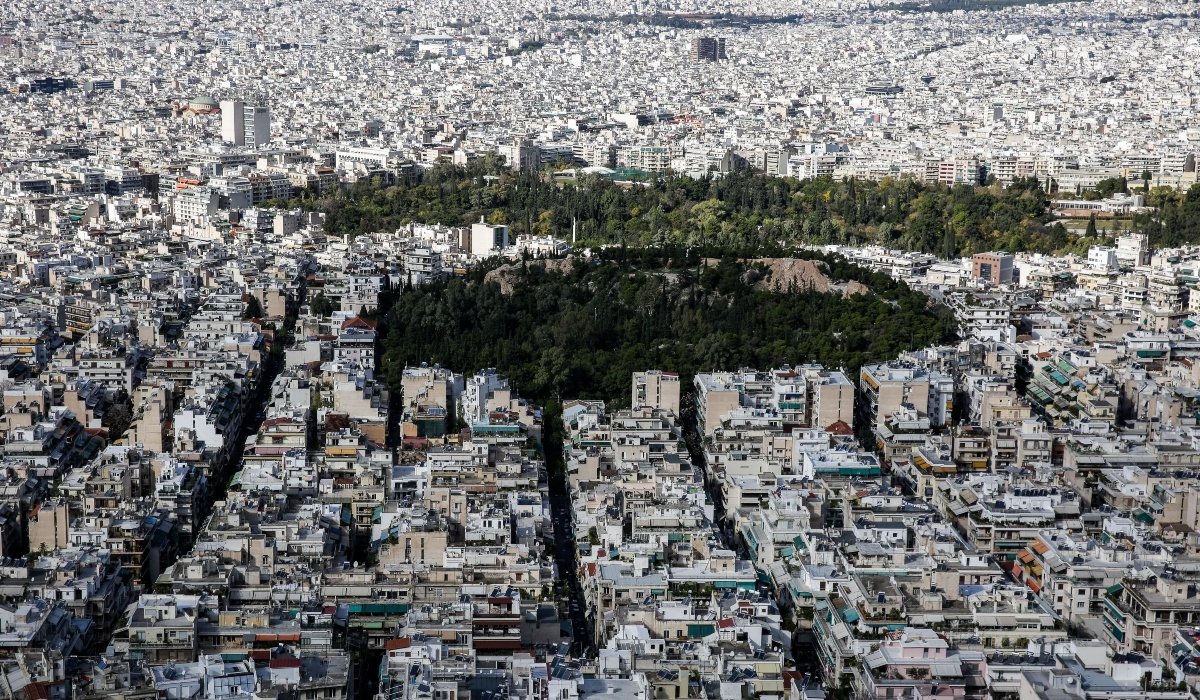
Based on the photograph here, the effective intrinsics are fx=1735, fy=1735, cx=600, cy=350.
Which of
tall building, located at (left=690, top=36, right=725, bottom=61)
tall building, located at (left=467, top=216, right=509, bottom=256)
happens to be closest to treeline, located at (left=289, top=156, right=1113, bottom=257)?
tall building, located at (left=467, top=216, right=509, bottom=256)

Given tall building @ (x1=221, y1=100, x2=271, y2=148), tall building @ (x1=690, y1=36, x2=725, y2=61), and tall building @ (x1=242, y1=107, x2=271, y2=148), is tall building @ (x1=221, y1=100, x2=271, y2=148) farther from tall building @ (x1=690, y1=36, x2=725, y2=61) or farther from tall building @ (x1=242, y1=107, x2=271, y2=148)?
tall building @ (x1=690, y1=36, x2=725, y2=61)

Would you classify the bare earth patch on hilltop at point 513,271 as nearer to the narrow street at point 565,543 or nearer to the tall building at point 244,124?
the narrow street at point 565,543

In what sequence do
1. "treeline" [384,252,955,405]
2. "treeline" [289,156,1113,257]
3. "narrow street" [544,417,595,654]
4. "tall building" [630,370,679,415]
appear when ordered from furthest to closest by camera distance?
"treeline" [289,156,1113,257] < "treeline" [384,252,955,405] < "tall building" [630,370,679,415] < "narrow street" [544,417,595,654]

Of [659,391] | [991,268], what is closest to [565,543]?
[659,391]

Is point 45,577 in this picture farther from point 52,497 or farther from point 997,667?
point 997,667

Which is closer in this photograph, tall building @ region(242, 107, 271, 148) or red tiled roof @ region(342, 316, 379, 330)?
red tiled roof @ region(342, 316, 379, 330)

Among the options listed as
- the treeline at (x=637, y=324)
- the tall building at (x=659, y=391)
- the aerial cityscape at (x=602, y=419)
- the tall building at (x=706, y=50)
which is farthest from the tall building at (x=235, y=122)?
the tall building at (x=659, y=391)
